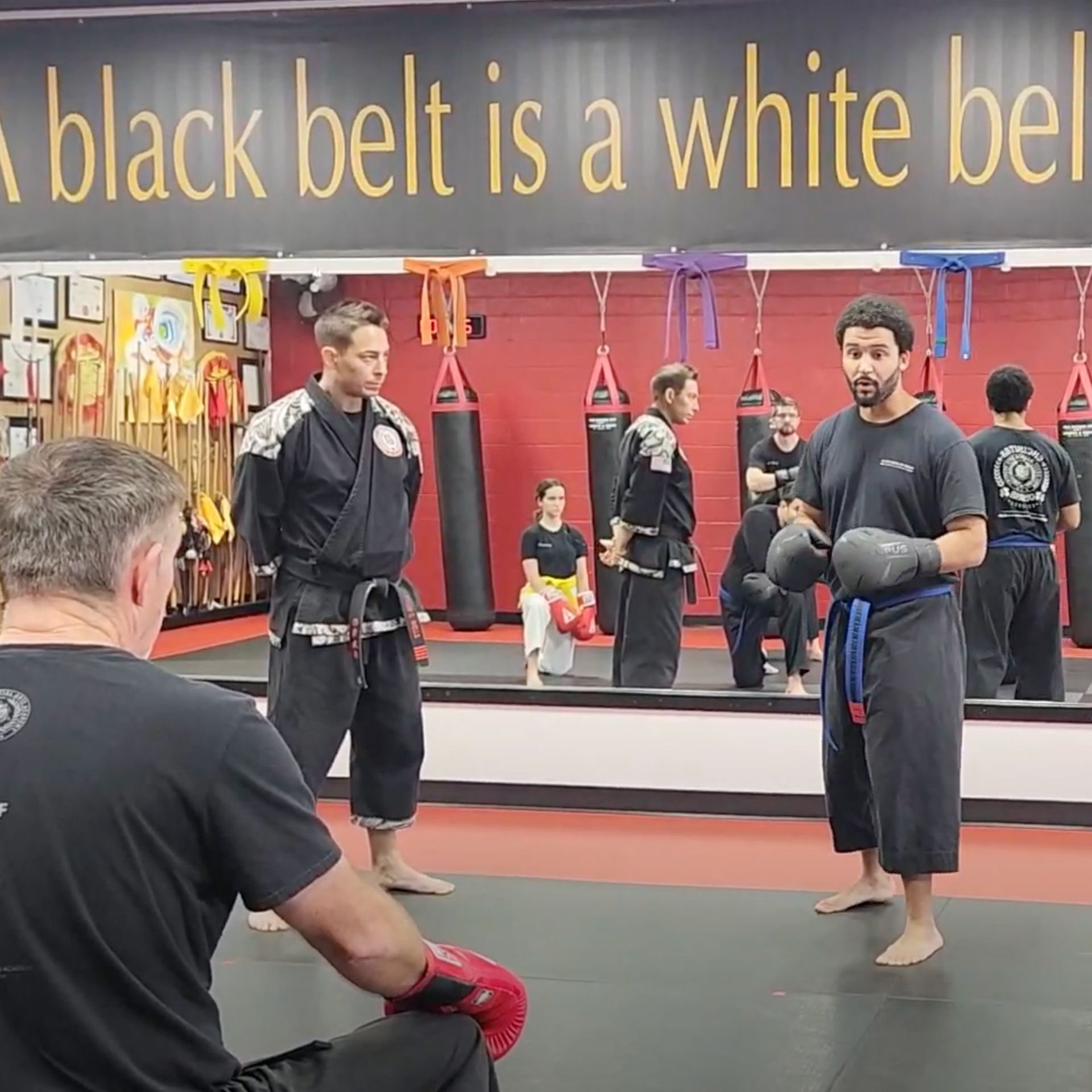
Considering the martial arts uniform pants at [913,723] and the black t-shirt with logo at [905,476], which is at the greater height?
the black t-shirt with logo at [905,476]

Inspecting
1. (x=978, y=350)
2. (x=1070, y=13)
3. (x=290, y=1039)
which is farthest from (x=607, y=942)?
(x=978, y=350)

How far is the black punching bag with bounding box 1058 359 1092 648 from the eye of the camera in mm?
7746

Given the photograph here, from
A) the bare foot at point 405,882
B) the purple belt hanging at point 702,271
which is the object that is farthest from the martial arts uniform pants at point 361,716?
the purple belt hanging at point 702,271

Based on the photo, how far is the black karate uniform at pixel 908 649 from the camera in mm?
3646

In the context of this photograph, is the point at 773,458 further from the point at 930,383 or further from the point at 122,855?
the point at 122,855

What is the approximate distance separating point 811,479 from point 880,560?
54cm

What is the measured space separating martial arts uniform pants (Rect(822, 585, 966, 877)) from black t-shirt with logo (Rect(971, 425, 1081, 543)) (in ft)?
6.28

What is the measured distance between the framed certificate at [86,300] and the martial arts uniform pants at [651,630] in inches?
178

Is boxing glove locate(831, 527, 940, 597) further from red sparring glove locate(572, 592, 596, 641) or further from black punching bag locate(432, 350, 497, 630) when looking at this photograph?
black punching bag locate(432, 350, 497, 630)

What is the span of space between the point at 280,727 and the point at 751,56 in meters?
2.04

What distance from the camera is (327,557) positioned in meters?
4.04

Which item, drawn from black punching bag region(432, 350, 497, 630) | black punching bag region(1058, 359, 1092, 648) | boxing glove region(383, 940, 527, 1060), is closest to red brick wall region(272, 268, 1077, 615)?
black punching bag region(432, 350, 497, 630)

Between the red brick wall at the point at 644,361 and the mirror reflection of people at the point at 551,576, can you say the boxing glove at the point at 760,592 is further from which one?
the red brick wall at the point at 644,361

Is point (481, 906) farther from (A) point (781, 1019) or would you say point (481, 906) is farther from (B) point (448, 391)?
(B) point (448, 391)
